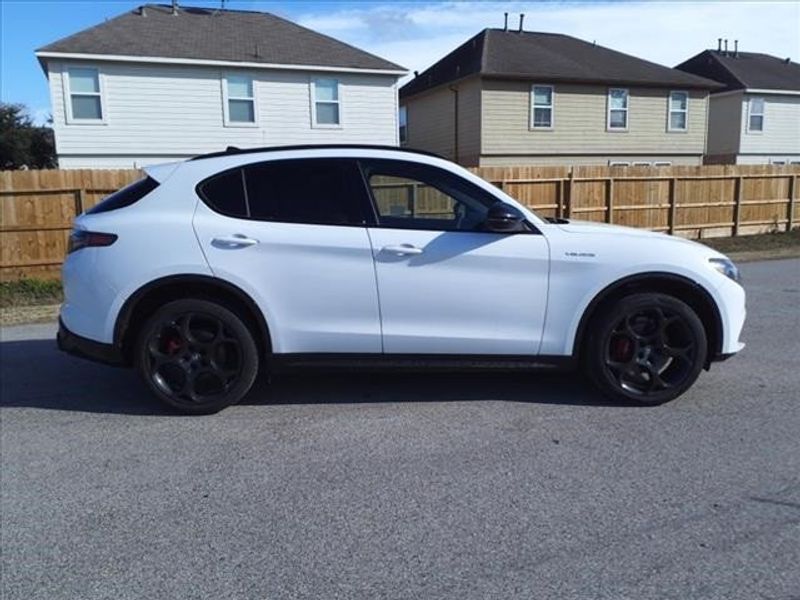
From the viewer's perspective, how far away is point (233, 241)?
4.48 metres

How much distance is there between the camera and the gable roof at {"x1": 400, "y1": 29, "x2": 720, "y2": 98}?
81.4ft

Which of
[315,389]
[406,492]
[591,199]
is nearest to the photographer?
[406,492]

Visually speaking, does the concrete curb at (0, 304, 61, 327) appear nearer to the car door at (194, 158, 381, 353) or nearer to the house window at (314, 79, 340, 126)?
the car door at (194, 158, 381, 353)

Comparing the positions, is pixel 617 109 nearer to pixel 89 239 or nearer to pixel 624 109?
pixel 624 109

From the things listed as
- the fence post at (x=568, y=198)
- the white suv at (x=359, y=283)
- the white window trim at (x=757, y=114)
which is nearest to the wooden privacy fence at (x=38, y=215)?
the white suv at (x=359, y=283)

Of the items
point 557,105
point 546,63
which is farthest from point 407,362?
point 546,63

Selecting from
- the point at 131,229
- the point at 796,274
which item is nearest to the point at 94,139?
the point at 131,229

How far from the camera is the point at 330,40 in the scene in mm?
22812

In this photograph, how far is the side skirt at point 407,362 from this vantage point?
4656mm

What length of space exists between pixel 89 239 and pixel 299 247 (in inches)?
57.4

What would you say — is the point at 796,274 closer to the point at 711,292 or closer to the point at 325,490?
the point at 711,292

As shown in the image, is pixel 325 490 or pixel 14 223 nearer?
pixel 325 490

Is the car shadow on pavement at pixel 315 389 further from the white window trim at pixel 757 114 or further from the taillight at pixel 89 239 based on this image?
the white window trim at pixel 757 114

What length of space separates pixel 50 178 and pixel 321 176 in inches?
339
